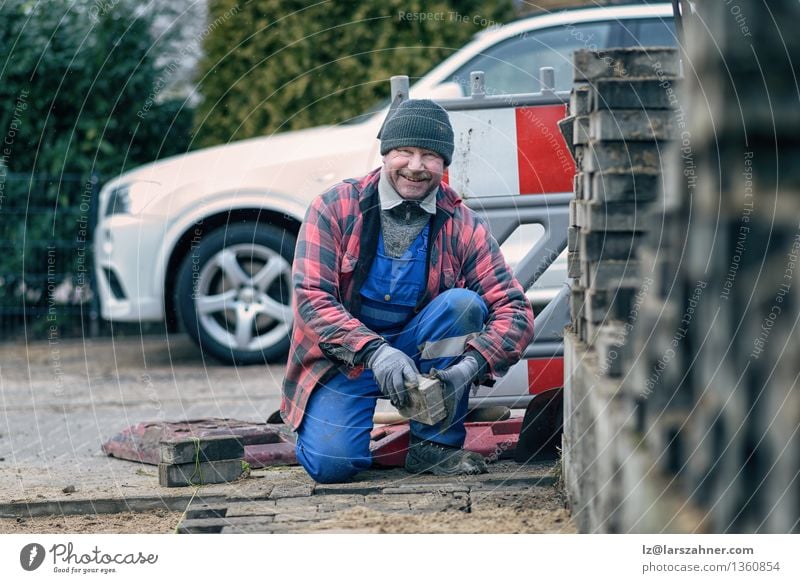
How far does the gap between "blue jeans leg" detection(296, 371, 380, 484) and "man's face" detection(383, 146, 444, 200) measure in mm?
681

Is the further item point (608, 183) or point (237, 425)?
point (237, 425)

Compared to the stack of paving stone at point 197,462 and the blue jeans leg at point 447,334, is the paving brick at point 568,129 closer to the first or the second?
the blue jeans leg at point 447,334

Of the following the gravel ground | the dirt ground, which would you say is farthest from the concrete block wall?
the dirt ground

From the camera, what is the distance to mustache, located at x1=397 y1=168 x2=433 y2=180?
4.30 meters

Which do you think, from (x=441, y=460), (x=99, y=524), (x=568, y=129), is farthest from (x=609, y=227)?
(x=99, y=524)

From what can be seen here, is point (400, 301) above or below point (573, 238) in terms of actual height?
below

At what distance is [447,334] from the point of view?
429 centimetres

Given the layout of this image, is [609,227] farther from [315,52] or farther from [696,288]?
[315,52]

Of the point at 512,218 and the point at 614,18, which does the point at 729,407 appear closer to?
the point at 512,218

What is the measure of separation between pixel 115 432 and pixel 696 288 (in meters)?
4.26

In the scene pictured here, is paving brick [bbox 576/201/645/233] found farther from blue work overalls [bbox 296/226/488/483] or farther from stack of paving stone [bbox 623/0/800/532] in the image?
blue work overalls [bbox 296/226/488/483]
